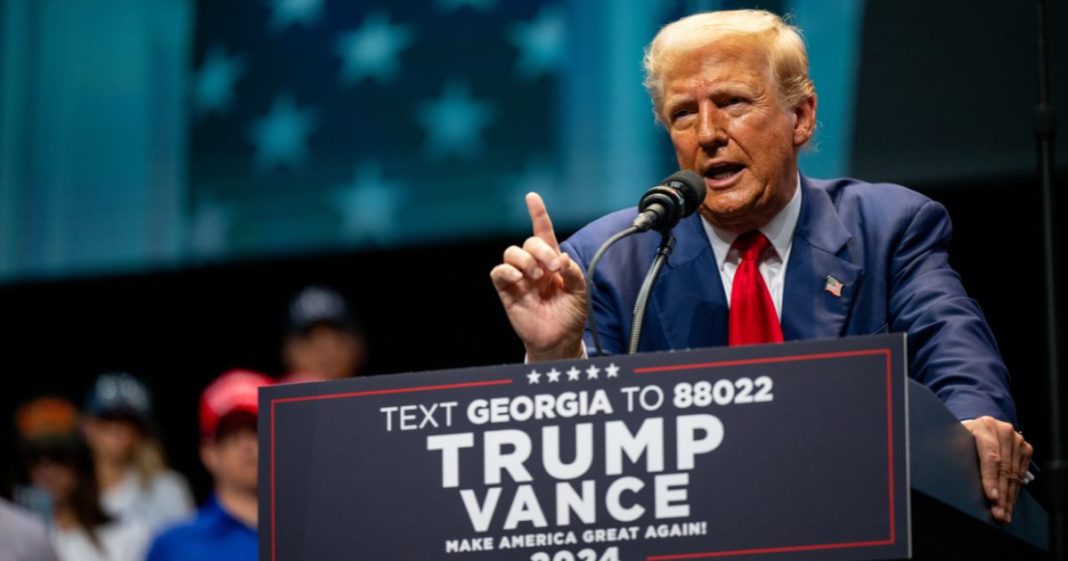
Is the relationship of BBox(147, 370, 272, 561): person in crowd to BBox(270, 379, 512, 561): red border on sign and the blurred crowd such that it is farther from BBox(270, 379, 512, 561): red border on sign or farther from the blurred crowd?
BBox(270, 379, 512, 561): red border on sign

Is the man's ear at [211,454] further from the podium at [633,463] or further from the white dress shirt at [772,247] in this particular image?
the podium at [633,463]

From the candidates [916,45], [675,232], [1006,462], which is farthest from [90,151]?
[1006,462]

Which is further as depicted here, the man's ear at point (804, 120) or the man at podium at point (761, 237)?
the man's ear at point (804, 120)

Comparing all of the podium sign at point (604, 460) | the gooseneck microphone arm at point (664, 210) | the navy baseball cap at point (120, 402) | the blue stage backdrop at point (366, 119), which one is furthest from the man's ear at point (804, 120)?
the navy baseball cap at point (120, 402)

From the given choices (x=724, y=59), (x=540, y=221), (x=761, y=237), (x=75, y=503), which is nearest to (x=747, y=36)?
(x=724, y=59)

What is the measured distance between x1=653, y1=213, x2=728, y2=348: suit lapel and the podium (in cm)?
68

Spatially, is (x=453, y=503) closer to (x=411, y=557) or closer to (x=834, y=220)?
(x=411, y=557)

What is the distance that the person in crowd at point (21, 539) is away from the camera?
325 cm

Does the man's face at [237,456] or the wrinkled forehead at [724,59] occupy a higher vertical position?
the wrinkled forehead at [724,59]

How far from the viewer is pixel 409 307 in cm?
578

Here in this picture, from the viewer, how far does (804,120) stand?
2775mm

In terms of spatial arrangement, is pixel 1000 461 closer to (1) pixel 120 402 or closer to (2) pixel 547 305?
(2) pixel 547 305

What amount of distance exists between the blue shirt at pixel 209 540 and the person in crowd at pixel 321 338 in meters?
Answer: 1.30

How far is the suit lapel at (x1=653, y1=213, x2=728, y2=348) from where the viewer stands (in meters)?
2.58
